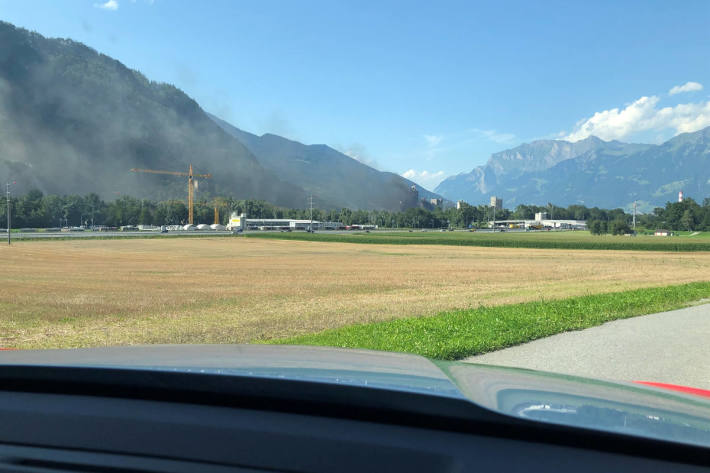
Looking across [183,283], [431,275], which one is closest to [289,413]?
[183,283]

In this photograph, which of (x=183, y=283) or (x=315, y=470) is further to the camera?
(x=183, y=283)

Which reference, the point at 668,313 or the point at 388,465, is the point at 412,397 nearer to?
the point at 388,465

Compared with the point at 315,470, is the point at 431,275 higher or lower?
lower

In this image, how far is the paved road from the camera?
8.80 meters

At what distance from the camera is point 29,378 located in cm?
197

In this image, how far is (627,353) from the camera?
33.7 ft

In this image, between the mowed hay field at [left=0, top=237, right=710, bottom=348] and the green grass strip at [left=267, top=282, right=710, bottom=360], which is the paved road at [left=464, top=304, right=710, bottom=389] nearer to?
the green grass strip at [left=267, top=282, right=710, bottom=360]

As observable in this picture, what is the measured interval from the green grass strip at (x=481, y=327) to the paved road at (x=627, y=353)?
1.40 ft

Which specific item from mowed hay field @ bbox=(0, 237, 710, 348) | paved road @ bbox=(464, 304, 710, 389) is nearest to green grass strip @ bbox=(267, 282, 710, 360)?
paved road @ bbox=(464, 304, 710, 389)

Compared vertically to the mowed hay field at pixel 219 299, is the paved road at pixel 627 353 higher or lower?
higher

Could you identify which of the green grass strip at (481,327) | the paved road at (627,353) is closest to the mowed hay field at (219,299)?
the green grass strip at (481,327)

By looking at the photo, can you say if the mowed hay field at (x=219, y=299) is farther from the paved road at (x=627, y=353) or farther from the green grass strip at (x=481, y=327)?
the paved road at (x=627, y=353)

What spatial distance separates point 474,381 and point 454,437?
65cm

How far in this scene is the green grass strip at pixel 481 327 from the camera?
1070 centimetres
